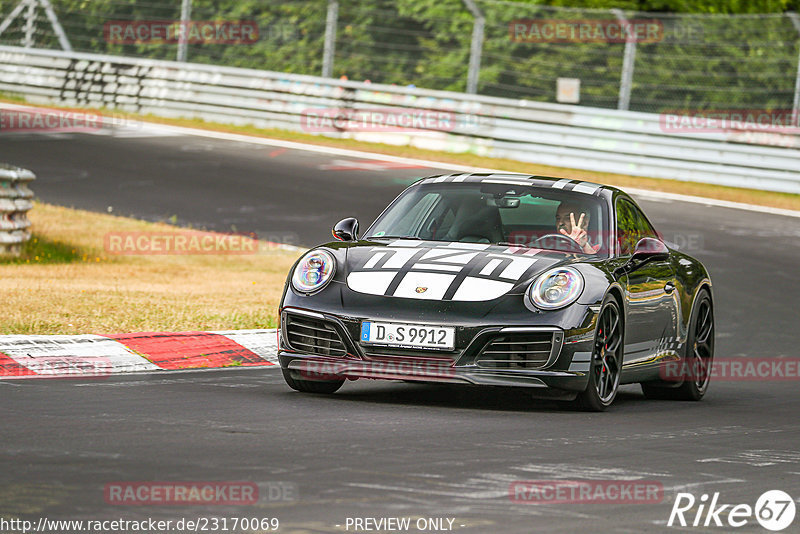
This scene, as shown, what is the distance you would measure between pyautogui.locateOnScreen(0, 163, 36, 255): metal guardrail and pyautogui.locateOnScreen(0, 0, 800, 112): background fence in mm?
10847

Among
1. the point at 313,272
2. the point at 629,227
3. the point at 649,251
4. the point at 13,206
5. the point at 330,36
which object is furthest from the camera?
the point at 330,36

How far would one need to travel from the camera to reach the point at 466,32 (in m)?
25.0

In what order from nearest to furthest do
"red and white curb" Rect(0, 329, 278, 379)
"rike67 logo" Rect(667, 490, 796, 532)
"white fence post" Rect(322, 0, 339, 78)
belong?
"rike67 logo" Rect(667, 490, 796, 532)
"red and white curb" Rect(0, 329, 278, 379)
"white fence post" Rect(322, 0, 339, 78)

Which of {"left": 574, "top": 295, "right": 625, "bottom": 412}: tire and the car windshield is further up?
the car windshield

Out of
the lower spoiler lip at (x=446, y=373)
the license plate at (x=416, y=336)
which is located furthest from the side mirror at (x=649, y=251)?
the license plate at (x=416, y=336)

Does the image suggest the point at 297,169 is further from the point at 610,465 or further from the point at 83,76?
the point at 610,465

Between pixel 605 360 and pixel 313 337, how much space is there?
1.63 meters

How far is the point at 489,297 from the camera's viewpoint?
7836mm

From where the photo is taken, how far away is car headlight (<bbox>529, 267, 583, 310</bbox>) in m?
7.86

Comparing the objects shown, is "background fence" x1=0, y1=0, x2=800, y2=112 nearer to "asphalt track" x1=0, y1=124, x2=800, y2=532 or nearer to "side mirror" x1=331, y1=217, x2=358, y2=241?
"asphalt track" x1=0, y1=124, x2=800, y2=532

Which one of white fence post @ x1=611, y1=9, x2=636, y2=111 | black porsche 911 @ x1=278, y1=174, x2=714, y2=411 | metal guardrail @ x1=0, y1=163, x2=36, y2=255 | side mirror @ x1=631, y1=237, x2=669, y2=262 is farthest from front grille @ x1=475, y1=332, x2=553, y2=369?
white fence post @ x1=611, y1=9, x2=636, y2=111

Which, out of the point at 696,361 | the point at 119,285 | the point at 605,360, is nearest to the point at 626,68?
the point at 119,285

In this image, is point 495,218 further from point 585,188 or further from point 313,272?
point 313,272

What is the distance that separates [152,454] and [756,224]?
Result: 1431cm
